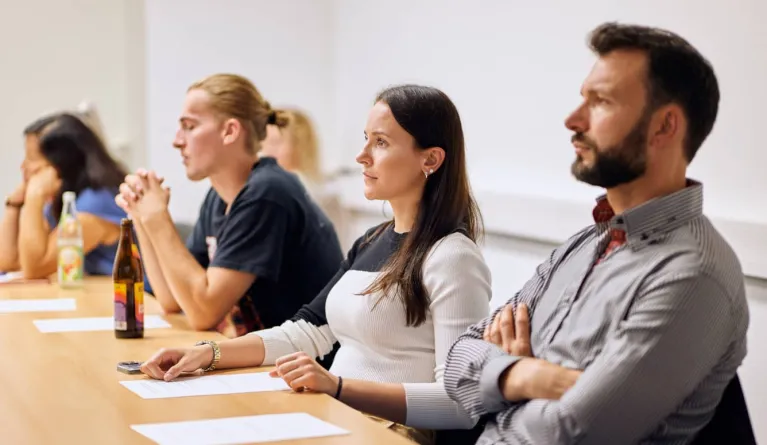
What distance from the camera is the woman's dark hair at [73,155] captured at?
3.62 meters

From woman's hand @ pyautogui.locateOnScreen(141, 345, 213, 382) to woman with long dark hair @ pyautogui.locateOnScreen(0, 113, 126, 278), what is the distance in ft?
5.26

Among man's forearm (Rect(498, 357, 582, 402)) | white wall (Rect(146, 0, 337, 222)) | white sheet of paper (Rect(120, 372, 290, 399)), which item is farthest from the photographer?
white wall (Rect(146, 0, 337, 222))

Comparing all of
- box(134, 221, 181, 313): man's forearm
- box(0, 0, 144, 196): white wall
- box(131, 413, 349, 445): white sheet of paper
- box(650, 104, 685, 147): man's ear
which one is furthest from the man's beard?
box(0, 0, 144, 196): white wall

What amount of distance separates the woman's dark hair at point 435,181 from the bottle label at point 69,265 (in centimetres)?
158

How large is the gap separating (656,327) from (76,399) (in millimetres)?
1040

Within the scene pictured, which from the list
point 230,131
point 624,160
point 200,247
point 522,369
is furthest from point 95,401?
point 200,247

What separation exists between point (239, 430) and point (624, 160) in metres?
0.75

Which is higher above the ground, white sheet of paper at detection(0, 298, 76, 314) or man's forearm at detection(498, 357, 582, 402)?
man's forearm at detection(498, 357, 582, 402)

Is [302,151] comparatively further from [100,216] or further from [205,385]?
[205,385]

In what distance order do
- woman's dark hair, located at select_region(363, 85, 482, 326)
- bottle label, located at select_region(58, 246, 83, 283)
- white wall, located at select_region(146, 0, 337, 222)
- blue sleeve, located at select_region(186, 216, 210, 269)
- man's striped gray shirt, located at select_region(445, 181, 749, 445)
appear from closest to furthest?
man's striped gray shirt, located at select_region(445, 181, 749, 445) < woman's dark hair, located at select_region(363, 85, 482, 326) < blue sleeve, located at select_region(186, 216, 210, 269) < bottle label, located at select_region(58, 246, 83, 283) < white wall, located at select_region(146, 0, 337, 222)

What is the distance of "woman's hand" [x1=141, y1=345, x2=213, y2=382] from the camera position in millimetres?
1940

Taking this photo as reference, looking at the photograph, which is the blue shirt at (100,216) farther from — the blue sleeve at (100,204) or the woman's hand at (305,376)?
the woman's hand at (305,376)

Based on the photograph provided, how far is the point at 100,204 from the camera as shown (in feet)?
11.6

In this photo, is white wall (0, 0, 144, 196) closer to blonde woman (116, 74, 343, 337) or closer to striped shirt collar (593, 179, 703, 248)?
blonde woman (116, 74, 343, 337)
